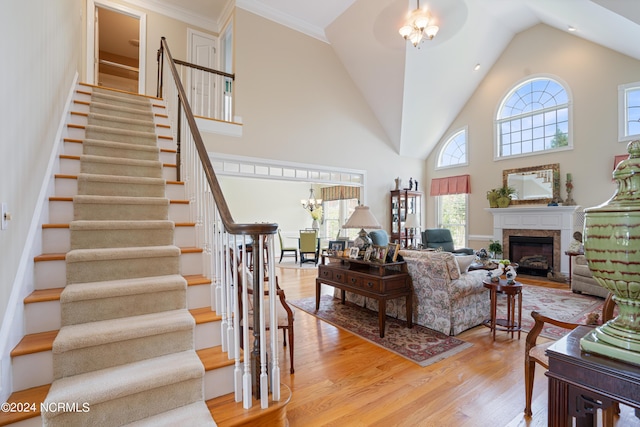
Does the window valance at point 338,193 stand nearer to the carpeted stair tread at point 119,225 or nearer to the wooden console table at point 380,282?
the wooden console table at point 380,282

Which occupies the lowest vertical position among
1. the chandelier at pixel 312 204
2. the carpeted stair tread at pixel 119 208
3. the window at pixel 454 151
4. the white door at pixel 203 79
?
the carpeted stair tread at pixel 119 208

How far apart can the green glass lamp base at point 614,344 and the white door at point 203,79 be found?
5.65 metres

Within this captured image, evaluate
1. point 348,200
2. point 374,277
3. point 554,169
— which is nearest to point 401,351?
point 374,277

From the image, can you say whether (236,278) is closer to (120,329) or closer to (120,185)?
(120,329)

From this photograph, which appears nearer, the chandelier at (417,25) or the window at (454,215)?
the chandelier at (417,25)

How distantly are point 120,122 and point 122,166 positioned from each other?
0.94 metres

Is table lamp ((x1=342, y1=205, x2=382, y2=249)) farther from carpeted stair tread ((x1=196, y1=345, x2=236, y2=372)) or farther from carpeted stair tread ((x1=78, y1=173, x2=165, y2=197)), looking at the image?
carpeted stair tread ((x1=196, y1=345, x2=236, y2=372))

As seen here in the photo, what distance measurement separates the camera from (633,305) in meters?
0.72

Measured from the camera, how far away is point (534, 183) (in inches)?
256

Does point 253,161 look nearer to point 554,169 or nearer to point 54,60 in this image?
point 54,60

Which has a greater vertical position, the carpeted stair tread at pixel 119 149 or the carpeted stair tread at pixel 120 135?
the carpeted stair tread at pixel 120 135

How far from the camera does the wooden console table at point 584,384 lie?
667 millimetres

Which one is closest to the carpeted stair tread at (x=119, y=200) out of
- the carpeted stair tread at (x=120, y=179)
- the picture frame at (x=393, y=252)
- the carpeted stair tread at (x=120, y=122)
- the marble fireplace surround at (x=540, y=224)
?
the carpeted stair tread at (x=120, y=179)

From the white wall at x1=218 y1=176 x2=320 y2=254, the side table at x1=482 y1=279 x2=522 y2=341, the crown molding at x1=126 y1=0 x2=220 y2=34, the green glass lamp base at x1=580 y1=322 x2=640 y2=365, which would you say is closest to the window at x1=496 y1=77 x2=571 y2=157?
the side table at x1=482 y1=279 x2=522 y2=341
